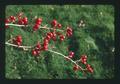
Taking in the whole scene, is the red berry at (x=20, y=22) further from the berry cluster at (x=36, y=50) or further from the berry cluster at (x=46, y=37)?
the berry cluster at (x=36, y=50)

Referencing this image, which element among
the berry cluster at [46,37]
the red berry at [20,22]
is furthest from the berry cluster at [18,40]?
the red berry at [20,22]

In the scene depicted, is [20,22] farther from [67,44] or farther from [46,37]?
[67,44]

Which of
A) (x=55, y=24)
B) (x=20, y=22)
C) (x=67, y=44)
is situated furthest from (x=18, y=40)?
(x=67, y=44)

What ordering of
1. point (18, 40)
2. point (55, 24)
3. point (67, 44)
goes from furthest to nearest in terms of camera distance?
point (67, 44) → point (55, 24) → point (18, 40)

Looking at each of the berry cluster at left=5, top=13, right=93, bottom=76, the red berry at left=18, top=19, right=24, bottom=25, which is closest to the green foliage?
the berry cluster at left=5, top=13, right=93, bottom=76

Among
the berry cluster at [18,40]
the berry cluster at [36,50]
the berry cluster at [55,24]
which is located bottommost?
the berry cluster at [36,50]

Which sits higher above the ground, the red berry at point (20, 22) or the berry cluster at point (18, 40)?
the red berry at point (20, 22)

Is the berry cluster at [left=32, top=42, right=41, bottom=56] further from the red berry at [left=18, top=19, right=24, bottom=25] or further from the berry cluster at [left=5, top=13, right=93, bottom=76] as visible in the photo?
the red berry at [left=18, top=19, right=24, bottom=25]

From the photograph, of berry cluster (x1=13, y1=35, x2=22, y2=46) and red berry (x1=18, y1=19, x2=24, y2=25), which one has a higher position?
red berry (x1=18, y1=19, x2=24, y2=25)
